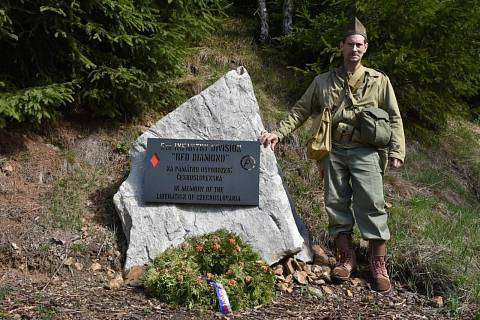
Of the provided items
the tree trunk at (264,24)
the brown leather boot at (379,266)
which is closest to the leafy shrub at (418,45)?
the tree trunk at (264,24)

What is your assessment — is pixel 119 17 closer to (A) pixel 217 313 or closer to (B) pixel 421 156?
(A) pixel 217 313

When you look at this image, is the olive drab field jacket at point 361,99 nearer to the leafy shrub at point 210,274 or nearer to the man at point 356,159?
the man at point 356,159

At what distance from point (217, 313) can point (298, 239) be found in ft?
3.77

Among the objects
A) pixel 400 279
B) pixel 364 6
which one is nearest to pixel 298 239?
pixel 400 279

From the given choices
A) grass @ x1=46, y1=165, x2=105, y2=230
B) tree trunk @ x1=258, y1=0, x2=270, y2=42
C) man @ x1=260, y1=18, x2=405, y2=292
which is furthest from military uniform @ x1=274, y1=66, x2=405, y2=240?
tree trunk @ x1=258, y1=0, x2=270, y2=42

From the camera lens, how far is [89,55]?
18.2 ft

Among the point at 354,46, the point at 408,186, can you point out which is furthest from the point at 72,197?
the point at 408,186

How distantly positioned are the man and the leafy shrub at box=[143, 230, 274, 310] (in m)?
0.81

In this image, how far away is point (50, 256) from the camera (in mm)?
4555

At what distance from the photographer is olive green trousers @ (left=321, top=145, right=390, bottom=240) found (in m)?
4.33

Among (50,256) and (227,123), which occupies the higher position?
(227,123)

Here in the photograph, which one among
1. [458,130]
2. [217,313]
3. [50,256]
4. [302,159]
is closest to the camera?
[217,313]

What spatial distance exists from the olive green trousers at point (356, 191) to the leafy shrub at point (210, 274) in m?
0.85

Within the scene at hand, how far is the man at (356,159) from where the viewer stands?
4.32 m
